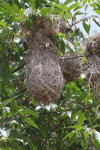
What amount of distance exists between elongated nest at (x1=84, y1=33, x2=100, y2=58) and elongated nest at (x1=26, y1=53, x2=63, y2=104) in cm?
41

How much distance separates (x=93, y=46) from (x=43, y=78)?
65cm

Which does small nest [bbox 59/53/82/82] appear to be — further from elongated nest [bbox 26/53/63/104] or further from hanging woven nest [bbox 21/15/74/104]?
elongated nest [bbox 26/53/63/104]

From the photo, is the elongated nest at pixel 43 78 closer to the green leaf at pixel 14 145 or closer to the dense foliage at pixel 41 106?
the dense foliage at pixel 41 106

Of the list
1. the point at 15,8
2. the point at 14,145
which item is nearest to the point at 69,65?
the point at 15,8

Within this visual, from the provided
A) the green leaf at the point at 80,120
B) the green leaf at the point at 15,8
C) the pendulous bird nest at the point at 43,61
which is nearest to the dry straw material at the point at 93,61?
the pendulous bird nest at the point at 43,61

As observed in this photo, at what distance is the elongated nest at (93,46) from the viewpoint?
6.06 feet

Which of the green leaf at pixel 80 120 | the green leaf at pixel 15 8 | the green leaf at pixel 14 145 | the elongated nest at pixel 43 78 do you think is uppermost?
the green leaf at pixel 15 8

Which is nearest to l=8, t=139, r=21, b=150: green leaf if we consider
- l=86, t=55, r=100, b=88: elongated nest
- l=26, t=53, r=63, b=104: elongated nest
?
l=26, t=53, r=63, b=104: elongated nest

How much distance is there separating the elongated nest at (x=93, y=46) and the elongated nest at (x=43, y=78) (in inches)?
16.3

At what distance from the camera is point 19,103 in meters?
2.13

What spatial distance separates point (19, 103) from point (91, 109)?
31.0 inches

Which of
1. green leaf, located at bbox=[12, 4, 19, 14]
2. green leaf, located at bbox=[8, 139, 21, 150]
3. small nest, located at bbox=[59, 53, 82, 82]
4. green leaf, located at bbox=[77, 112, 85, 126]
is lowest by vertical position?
green leaf, located at bbox=[8, 139, 21, 150]

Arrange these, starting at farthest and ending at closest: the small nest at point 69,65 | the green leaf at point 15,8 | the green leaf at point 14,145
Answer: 1. the small nest at point 69,65
2. the green leaf at point 15,8
3. the green leaf at point 14,145

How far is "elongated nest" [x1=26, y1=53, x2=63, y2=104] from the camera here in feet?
4.97
